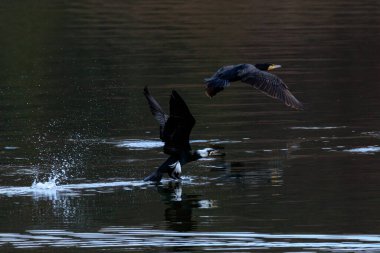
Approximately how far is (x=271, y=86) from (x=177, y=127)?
9.90 feet

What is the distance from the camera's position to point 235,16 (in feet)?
124

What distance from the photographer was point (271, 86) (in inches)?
632

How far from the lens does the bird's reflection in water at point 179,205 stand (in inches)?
460

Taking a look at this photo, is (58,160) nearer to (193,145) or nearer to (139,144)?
(139,144)

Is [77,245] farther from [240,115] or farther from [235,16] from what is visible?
[235,16]

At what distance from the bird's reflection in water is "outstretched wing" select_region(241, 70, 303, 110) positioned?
109 inches

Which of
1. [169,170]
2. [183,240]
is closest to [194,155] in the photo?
[169,170]

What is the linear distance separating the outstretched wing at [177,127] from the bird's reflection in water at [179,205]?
431 mm

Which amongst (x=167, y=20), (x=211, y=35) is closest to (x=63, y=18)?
(x=167, y=20)

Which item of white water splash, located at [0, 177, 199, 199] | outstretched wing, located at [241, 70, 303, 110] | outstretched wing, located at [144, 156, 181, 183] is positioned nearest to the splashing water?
white water splash, located at [0, 177, 199, 199]

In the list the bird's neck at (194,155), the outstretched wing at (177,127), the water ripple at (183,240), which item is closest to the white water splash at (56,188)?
the bird's neck at (194,155)

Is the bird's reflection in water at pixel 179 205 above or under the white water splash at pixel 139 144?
under

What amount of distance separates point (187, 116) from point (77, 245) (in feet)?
8.94

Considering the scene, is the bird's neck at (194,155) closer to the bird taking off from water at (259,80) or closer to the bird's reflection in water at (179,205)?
the bird's reflection in water at (179,205)
